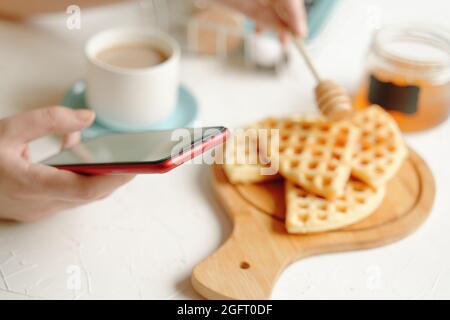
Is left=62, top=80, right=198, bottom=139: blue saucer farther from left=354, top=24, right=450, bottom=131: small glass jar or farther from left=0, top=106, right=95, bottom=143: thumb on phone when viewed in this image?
left=354, top=24, right=450, bottom=131: small glass jar

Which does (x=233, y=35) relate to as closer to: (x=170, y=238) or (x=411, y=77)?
(x=411, y=77)

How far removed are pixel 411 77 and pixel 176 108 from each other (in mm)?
344

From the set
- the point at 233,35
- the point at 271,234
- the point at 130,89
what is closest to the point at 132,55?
the point at 130,89

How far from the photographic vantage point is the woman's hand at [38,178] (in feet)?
2.30

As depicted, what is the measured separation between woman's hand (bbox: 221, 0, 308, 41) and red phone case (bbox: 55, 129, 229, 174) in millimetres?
366

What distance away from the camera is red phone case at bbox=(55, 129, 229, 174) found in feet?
2.01

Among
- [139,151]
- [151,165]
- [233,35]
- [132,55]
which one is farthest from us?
[233,35]

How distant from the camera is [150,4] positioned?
4.10ft

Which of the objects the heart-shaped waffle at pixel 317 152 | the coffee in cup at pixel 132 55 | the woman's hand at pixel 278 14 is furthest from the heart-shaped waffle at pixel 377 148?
the coffee in cup at pixel 132 55

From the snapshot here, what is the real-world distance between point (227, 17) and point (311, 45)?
0.15m

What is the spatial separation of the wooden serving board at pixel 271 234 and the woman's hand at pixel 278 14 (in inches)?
Answer: 9.9

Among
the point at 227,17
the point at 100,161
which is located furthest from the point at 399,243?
the point at 227,17

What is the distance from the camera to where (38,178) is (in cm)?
70

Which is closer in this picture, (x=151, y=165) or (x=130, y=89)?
(x=151, y=165)
